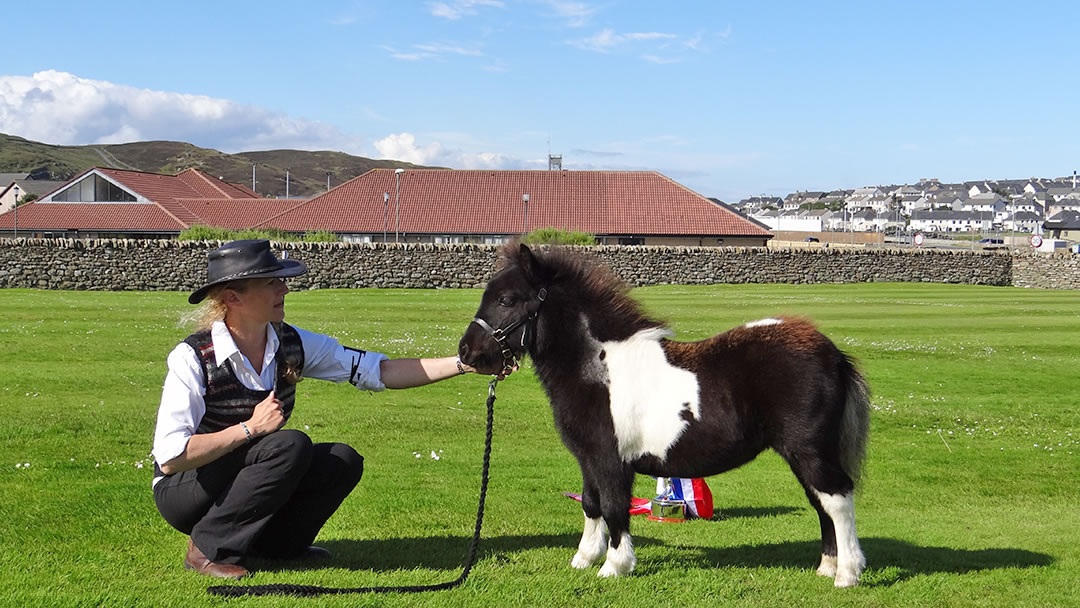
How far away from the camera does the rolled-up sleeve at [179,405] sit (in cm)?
510

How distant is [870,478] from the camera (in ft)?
31.3

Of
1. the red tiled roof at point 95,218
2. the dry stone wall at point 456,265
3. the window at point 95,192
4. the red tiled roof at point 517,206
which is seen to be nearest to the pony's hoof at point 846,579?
the dry stone wall at point 456,265

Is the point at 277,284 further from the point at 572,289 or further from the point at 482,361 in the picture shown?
the point at 572,289

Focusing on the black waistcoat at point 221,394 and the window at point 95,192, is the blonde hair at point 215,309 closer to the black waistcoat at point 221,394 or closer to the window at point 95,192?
the black waistcoat at point 221,394

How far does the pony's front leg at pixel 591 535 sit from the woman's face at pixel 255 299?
2.05 meters

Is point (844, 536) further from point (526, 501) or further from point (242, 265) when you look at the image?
point (242, 265)

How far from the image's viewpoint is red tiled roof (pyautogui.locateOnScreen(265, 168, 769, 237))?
222 feet

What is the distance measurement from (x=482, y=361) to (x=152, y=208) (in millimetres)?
68122

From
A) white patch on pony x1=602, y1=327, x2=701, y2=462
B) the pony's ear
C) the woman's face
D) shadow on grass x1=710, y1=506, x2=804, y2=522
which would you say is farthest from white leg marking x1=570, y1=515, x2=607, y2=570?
the woman's face

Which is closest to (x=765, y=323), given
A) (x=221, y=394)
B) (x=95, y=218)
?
(x=221, y=394)

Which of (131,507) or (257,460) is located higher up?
(257,460)

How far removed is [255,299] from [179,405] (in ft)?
2.24

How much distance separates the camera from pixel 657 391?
5672 millimetres

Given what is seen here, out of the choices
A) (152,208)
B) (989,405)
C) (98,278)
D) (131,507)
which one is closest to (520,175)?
(152,208)
